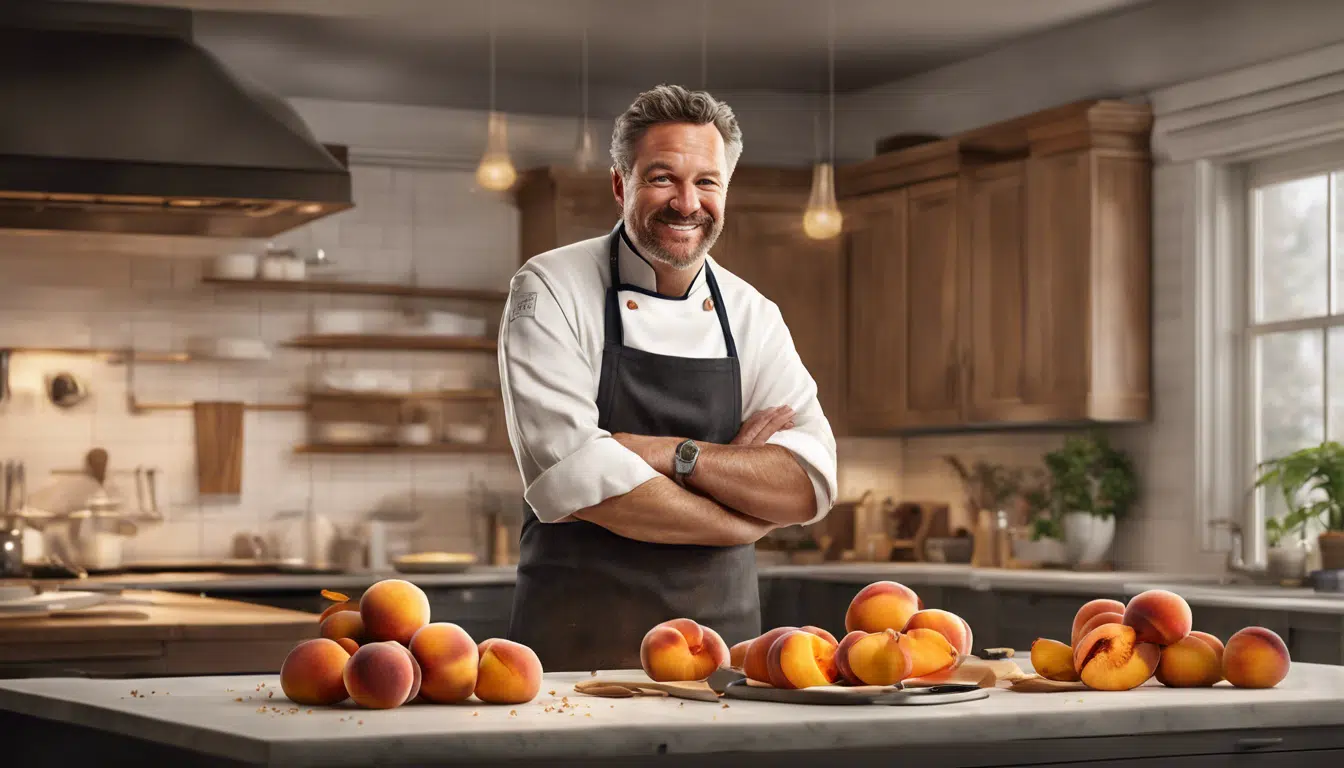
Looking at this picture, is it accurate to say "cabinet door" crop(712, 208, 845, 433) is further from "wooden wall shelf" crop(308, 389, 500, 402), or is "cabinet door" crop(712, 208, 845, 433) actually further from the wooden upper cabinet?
"wooden wall shelf" crop(308, 389, 500, 402)

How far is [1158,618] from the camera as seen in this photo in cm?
187

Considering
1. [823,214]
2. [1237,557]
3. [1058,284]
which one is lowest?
[1237,557]

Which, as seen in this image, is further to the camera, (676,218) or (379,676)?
(676,218)

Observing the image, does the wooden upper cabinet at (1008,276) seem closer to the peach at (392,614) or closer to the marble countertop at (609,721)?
the marble countertop at (609,721)

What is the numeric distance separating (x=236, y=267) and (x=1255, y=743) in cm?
600

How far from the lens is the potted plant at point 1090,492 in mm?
6238

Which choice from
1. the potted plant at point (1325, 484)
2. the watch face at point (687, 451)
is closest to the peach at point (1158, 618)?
the watch face at point (687, 451)

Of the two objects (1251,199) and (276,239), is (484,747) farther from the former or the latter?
(276,239)

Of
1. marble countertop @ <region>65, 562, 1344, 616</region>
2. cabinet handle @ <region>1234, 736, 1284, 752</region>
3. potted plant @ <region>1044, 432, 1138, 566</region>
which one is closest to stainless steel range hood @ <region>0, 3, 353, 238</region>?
marble countertop @ <region>65, 562, 1344, 616</region>

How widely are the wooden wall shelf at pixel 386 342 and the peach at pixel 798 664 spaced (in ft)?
→ 18.9

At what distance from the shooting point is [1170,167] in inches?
242

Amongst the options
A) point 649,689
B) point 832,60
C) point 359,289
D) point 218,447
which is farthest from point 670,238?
point 218,447

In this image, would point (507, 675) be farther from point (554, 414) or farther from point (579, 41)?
point (579, 41)

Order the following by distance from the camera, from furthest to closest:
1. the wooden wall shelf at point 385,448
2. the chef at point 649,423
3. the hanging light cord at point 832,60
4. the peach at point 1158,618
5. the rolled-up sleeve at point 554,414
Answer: the wooden wall shelf at point 385,448, the hanging light cord at point 832,60, the chef at point 649,423, the rolled-up sleeve at point 554,414, the peach at point 1158,618
